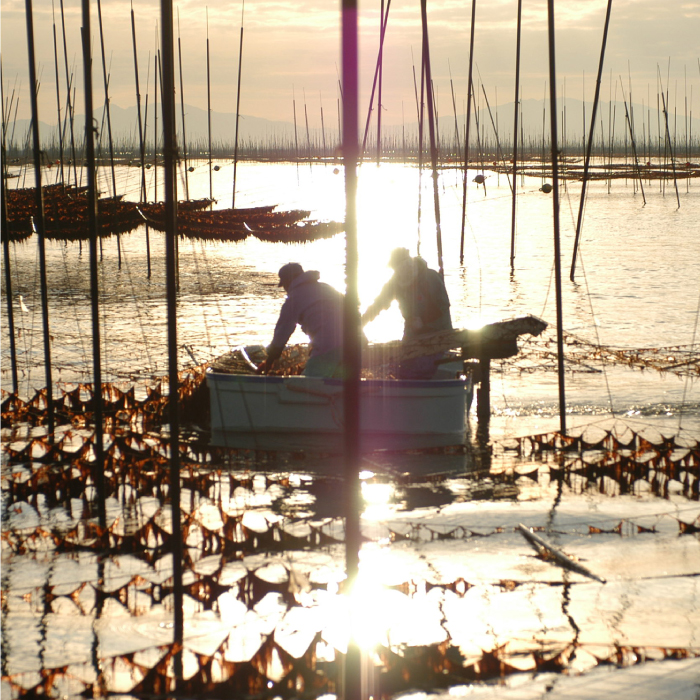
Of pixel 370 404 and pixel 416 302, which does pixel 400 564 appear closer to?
pixel 370 404

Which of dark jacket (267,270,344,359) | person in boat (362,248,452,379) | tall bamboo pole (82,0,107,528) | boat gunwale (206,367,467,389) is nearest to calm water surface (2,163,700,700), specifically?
boat gunwale (206,367,467,389)

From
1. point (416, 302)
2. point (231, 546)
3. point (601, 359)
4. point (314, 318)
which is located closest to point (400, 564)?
point (231, 546)

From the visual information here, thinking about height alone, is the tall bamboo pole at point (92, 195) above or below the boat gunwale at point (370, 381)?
above

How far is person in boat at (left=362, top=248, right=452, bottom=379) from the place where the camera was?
5.92 metres

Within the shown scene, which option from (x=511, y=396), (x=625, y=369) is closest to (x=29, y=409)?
(x=511, y=396)

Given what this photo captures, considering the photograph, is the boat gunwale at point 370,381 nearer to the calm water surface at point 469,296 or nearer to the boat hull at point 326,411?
the boat hull at point 326,411

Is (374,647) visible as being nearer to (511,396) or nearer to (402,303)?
(402,303)

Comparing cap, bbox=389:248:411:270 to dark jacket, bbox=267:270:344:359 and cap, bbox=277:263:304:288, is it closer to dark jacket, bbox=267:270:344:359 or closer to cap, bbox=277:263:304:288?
dark jacket, bbox=267:270:344:359

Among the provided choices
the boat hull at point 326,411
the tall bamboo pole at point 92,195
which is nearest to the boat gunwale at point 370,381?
the boat hull at point 326,411

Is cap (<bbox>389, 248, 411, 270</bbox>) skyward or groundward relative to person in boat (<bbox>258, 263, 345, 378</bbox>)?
skyward

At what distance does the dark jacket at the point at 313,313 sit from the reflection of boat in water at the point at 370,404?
1.14 feet

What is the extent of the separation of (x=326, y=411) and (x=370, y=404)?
1.01ft

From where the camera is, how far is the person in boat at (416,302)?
19.4ft

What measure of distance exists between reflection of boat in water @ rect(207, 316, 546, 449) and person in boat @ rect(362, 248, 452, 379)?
222 mm
